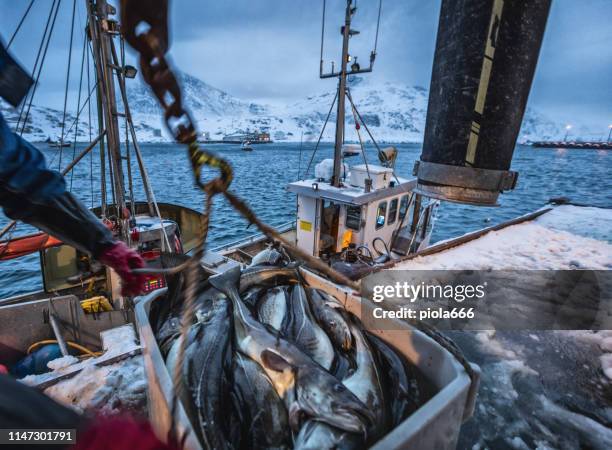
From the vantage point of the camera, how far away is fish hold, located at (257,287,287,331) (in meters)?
2.90

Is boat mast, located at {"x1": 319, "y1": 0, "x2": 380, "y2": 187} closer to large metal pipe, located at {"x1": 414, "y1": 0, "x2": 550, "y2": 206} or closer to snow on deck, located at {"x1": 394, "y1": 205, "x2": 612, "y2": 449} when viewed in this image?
snow on deck, located at {"x1": 394, "y1": 205, "x2": 612, "y2": 449}

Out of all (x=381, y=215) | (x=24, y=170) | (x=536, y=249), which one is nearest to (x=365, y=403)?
(x=24, y=170)

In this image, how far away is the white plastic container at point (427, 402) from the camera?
139 centimetres

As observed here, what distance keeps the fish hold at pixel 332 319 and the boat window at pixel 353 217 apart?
22.9 ft

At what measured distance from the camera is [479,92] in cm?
189

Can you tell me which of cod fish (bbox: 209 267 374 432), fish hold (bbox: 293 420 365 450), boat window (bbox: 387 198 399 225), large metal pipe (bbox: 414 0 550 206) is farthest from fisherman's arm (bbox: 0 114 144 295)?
boat window (bbox: 387 198 399 225)

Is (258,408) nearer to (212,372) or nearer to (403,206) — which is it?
(212,372)

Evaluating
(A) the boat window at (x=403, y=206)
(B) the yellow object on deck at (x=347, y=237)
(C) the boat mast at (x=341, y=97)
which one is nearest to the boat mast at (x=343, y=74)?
(C) the boat mast at (x=341, y=97)

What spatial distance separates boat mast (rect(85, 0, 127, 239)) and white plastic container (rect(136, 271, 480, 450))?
5090 mm

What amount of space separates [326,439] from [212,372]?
3.20 ft

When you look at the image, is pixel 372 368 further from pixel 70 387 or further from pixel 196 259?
pixel 70 387

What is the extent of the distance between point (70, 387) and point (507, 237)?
27.2 ft

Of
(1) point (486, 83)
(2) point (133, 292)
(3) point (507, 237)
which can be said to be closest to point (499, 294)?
(3) point (507, 237)

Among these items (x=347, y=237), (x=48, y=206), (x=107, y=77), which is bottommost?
(x=347, y=237)
